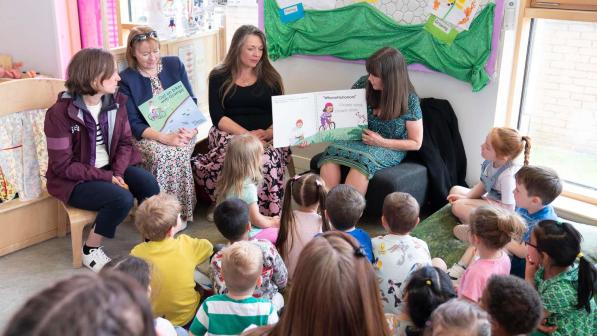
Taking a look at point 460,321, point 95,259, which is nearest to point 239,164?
point 95,259

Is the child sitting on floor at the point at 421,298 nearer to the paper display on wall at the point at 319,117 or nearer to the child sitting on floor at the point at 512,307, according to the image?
the child sitting on floor at the point at 512,307

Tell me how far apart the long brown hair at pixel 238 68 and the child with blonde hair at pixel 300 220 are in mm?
1270

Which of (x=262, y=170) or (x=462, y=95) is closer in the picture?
(x=262, y=170)

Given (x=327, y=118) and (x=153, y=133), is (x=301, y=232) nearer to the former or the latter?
(x=327, y=118)

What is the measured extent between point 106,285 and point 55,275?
2.47 m

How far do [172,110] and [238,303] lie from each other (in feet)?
6.55

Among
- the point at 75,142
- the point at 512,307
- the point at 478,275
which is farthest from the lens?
the point at 75,142

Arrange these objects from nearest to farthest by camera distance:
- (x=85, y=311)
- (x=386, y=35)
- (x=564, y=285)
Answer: (x=85, y=311) → (x=564, y=285) → (x=386, y=35)

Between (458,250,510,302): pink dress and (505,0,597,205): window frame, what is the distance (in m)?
1.67

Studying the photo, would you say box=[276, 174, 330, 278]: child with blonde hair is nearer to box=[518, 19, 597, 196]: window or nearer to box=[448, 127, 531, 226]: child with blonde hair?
box=[448, 127, 531, 226]: child with blonde hair

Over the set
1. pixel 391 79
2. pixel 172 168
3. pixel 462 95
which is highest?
pixel 391 79

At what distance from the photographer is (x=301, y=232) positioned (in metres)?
2.64

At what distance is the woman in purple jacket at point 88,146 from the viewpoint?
120 inches

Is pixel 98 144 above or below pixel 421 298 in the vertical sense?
above
